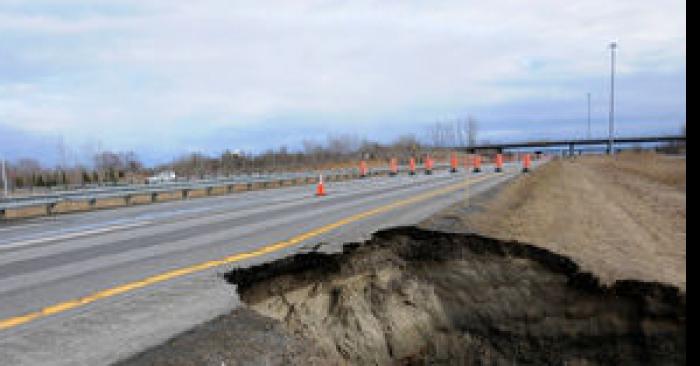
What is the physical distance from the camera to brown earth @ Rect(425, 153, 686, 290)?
6906 millimetres

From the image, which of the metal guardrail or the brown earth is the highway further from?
the metal guardrail

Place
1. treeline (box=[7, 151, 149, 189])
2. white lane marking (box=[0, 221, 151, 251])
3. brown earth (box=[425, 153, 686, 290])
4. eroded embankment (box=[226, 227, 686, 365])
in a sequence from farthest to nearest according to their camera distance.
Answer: treeline (box=[7, 151, 149, 189]) → white lane marking (box=[0, 221, 151, 251]) → brown earth (box=[425, 153, 686, 290]) → eroded embankment (box=[226, 227, 686, 365])

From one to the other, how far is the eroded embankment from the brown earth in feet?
1.52

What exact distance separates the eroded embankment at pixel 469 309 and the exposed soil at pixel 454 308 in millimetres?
13

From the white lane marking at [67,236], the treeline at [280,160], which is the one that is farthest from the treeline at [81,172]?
the white lane marking at [67,236]

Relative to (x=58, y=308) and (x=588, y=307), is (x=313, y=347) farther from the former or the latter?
(x=588, y=307)

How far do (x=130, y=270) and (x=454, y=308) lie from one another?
426 centimetres

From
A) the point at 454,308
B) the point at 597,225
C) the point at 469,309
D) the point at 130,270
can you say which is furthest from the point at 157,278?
the point at 597,225

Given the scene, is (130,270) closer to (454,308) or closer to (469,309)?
(454,308)

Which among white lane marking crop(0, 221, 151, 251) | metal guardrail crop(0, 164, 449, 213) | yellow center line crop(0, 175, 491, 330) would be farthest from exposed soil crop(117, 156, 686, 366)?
metal guardrail crop(0, 164, 449, 213)

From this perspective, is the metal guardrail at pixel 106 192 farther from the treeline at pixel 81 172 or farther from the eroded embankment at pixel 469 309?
the treeline at pixel 81 172

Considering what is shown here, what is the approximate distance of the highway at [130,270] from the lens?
4.59 m

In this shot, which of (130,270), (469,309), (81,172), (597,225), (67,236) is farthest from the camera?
(81,172)

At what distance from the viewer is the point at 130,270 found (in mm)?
7211
